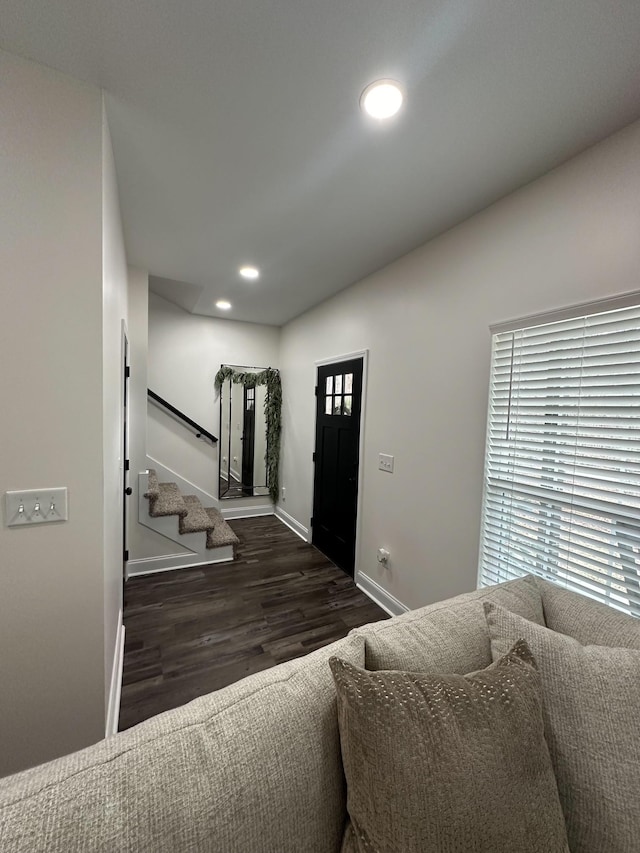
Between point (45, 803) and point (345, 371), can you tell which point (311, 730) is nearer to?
point (45, 803)

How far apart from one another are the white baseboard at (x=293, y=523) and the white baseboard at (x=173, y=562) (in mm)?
974

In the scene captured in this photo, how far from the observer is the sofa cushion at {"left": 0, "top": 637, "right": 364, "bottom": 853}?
0.55 metres

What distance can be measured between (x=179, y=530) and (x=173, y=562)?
32cm

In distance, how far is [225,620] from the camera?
246cm

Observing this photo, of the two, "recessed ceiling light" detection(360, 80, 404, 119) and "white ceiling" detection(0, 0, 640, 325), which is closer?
"white ceiling" detection(0, 0, 640, 325)

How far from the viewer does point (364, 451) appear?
2979 millimetres

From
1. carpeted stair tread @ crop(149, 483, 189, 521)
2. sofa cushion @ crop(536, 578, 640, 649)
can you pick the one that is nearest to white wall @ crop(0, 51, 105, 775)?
sofa cushion @ crop(536, 578, 640, 649)

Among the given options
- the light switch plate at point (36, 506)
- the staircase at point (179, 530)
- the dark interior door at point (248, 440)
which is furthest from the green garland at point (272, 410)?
the light switch plate at point (36, 506)

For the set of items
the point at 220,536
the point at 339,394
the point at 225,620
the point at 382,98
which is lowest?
the point at 225,620

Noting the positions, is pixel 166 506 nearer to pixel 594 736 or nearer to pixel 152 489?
pixel 152 489

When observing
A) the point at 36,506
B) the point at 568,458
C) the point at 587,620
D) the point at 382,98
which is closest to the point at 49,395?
the point at 36,506

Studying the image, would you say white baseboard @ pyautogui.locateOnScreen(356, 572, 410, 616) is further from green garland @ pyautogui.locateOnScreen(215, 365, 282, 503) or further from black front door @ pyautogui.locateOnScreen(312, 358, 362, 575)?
green garland @ pyautogui.locateOnScreen(215, 365, 282, 503)

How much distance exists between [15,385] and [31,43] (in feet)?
3.79

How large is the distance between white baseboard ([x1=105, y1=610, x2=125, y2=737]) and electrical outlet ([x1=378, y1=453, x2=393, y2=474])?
2.09m
